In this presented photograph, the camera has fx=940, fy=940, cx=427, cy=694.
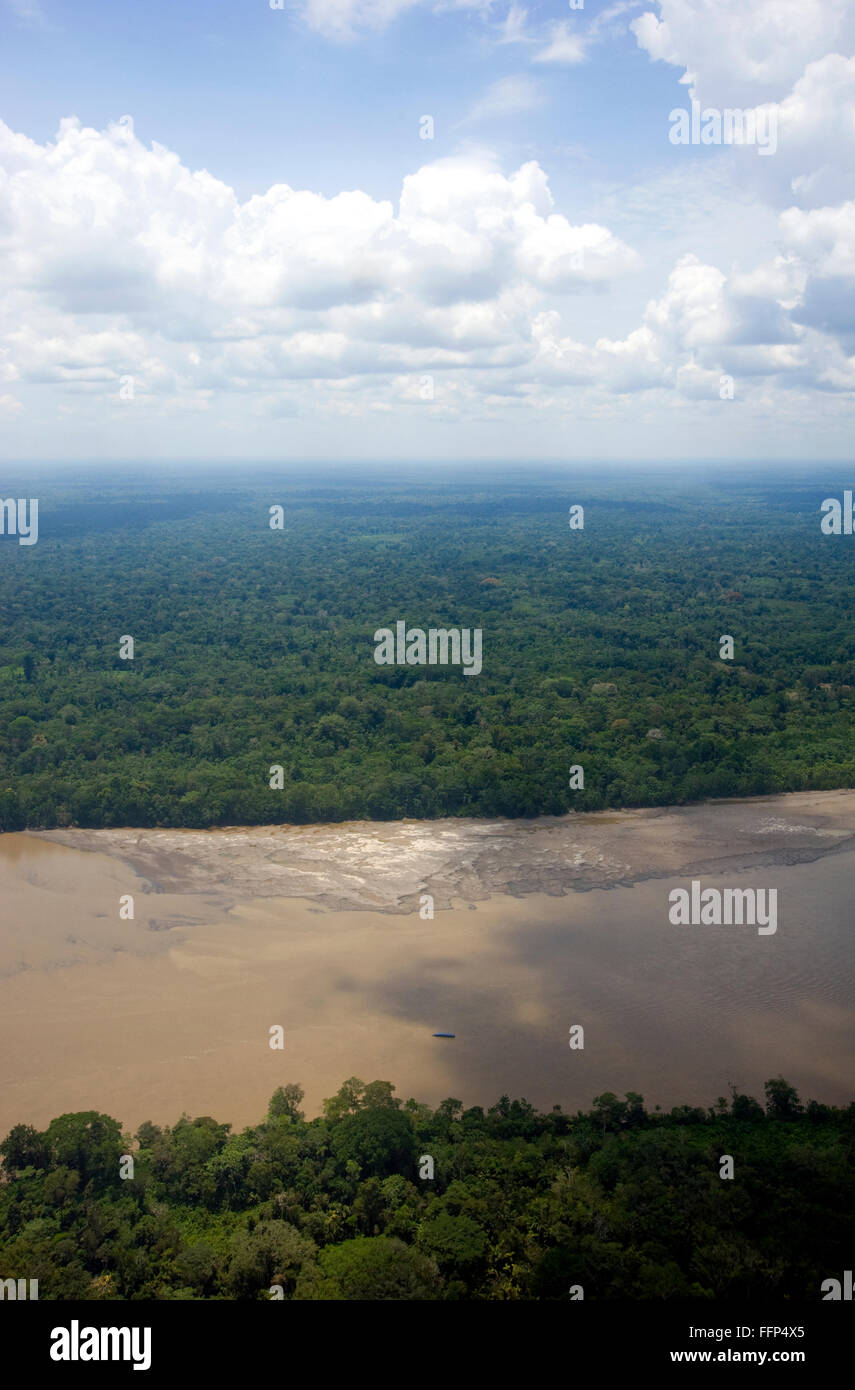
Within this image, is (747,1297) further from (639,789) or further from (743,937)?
(639,789)

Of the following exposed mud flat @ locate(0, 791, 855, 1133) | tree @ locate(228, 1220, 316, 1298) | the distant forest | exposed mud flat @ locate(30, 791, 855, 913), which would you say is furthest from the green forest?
the distant forest

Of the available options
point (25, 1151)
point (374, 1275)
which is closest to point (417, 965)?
point (25, 1151)

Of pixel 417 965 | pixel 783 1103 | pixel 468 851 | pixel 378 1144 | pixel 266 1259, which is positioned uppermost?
pixel 468 851

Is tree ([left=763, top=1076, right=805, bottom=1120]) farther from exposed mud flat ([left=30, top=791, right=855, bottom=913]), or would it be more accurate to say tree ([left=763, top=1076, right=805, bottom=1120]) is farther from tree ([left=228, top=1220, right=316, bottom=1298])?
exposed mud flat ([left=30, top=791, right=855, bottom=913])

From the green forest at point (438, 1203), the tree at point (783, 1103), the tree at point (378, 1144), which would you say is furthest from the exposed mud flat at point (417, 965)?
the tree at point (378, 1144)

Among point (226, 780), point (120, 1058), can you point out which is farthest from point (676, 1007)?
point (226, 780)

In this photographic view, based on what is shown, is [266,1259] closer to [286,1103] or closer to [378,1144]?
[378,1144]

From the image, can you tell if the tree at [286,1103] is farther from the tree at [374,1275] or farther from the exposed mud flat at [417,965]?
the tree at [374,1275]
